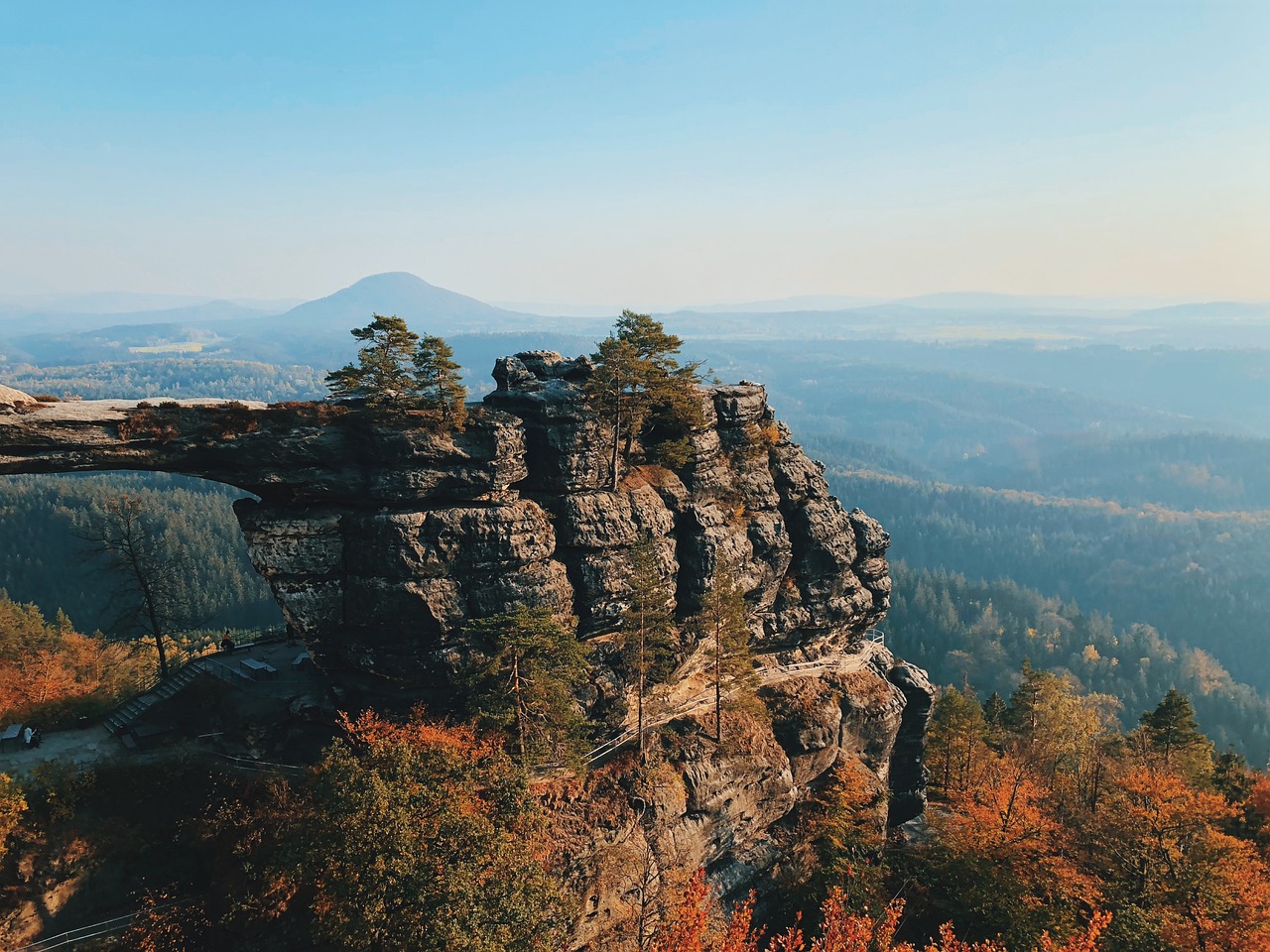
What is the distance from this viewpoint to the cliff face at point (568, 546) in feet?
122

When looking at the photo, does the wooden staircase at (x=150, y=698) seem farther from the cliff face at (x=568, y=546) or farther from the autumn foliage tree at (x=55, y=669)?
the cliff face at (x=568, y=546)

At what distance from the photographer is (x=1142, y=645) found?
18025 cm

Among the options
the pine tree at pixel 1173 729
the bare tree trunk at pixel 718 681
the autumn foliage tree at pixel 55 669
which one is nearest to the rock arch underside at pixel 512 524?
the bare tree trunk at pixel 718 681

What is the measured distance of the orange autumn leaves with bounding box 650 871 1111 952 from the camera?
32.4 m

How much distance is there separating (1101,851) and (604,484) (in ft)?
142

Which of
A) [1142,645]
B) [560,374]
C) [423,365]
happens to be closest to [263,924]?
[423,365]

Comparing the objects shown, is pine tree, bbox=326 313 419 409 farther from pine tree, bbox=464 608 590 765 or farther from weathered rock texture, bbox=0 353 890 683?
pine tree, bbox=464 608 590 765

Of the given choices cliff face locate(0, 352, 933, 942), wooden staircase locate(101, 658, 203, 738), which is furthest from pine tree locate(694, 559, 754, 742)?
wooden staircase locate(101, 658, 203, 738)

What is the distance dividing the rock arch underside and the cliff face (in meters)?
0.12

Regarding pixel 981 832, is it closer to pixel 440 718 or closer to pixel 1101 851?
pixel 1101 851

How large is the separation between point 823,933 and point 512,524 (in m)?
30.8

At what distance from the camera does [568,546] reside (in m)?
43.8

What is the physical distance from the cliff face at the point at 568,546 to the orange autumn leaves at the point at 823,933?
147 inches

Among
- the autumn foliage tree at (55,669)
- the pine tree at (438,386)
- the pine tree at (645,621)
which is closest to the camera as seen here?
the pine tree at (438,386)
